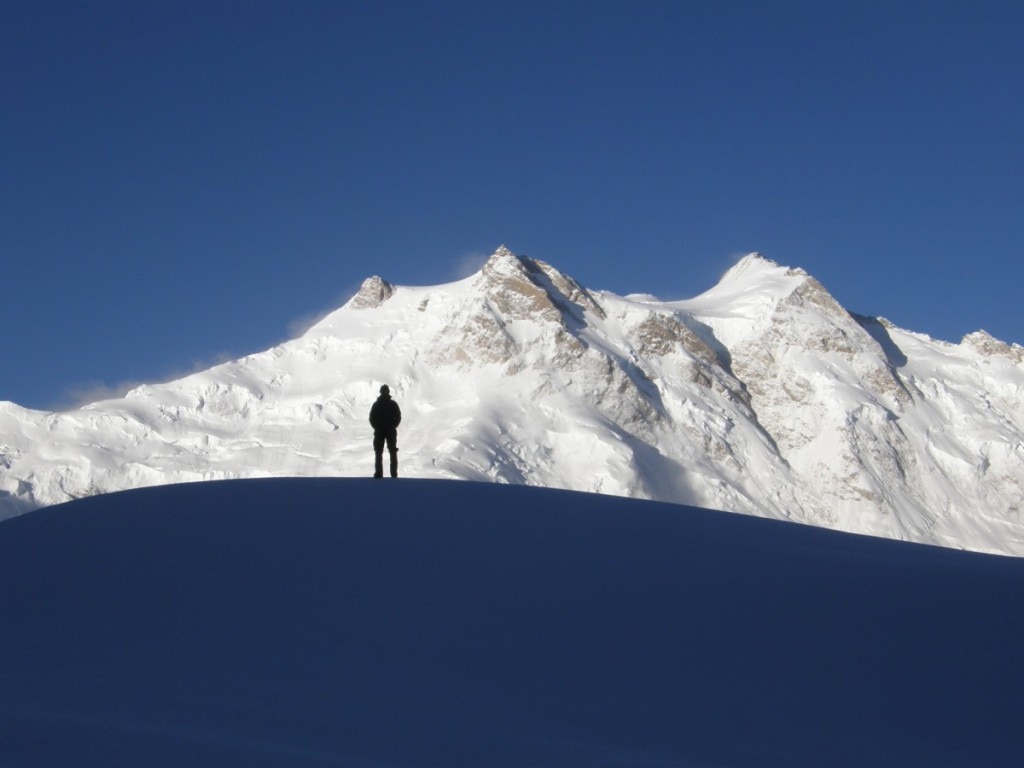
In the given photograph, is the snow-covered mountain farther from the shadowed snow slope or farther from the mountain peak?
the shadowed snow slope

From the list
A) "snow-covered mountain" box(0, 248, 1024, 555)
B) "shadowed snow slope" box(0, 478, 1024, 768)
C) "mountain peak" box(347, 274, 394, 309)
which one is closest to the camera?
"shadowed snow slope" box(0, 478, 1024, 768)

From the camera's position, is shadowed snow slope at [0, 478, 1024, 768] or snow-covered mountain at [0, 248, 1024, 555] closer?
shadowed snow slope at [0, 478, 1024, 768]

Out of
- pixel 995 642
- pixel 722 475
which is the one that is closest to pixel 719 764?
pixel 995 642

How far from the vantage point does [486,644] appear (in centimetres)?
811

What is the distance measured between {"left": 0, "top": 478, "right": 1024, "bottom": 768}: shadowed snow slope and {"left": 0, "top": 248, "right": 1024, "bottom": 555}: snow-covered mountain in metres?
104

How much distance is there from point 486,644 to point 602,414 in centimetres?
12569

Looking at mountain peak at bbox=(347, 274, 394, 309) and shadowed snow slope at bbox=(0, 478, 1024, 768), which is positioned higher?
mountain peak at bbox=(347, 274, 394, 309)

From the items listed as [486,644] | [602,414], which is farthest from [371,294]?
[486,644]

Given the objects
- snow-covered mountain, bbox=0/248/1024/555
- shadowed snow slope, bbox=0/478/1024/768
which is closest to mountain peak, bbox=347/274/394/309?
snow-covered mountain, bbox=0/248/1024/555

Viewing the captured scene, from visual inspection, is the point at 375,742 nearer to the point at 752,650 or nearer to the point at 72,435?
the point at 752,650

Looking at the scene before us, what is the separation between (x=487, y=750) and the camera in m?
6.45

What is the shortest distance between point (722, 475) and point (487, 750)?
12794 centimetres

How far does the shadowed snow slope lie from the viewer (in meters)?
6.62

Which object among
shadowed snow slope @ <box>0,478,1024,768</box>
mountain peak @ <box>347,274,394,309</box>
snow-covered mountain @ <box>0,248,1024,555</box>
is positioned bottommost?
shadowed snow slope @ <box>0,478,1024,768</box>
